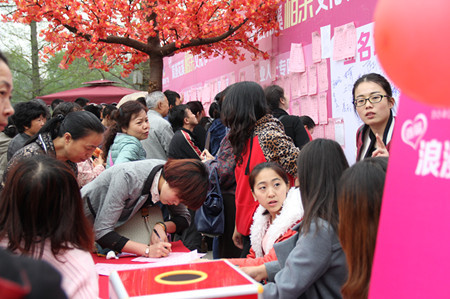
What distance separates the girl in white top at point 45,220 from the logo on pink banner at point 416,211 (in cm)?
91

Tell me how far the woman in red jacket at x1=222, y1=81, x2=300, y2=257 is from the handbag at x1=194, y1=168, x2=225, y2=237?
0.75 ft

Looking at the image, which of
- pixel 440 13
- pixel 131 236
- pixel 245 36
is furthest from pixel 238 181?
pixel 245 36

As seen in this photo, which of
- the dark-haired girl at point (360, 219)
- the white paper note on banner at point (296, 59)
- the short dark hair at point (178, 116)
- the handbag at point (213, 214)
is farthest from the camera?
→ the short dark hair at point (178, 116)

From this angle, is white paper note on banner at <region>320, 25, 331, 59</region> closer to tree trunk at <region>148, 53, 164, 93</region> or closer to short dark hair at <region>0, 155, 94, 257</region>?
tree trunk at <region>148, 53, 164, 93</region>

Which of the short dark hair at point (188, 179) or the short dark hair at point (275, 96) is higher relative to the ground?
the short dark hair at point (275, 96)

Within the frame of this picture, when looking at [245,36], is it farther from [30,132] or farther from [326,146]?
[326,146]

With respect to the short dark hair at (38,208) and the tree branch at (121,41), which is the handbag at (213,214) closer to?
the short dark hair at (38,208)

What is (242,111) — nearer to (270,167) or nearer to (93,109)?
(270,167)

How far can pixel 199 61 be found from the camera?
7418 millimetres

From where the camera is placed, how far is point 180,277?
1376 mm

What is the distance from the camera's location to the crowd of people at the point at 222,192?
1317mm

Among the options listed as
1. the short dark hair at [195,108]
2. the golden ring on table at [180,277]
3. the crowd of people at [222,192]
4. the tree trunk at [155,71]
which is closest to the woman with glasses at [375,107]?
the crowd of people at [222,192]

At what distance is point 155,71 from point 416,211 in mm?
5554

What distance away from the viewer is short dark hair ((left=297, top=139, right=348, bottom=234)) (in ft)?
5.30
